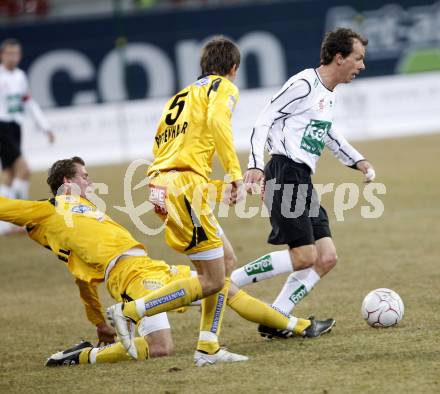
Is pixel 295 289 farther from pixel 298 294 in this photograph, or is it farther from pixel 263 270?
pixel 263 270

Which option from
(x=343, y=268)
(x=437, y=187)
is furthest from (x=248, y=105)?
(x=343, y=268)

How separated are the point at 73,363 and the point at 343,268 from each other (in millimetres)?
3663

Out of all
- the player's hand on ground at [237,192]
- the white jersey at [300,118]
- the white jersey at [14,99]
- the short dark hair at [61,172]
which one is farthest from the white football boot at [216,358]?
the white jersey at [14,99]

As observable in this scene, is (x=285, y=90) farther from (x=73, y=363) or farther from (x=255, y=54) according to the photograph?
(x=255, y=54)

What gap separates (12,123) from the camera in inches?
521

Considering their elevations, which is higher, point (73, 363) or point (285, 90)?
point (285, 90)

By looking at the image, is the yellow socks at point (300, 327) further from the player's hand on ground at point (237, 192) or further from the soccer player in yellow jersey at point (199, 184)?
the player's hand on ground at point (237, 192)

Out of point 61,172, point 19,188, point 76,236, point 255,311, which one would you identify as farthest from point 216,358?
point 19,188

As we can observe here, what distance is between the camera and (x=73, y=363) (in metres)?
5.99

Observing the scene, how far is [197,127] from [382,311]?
5.87 feet

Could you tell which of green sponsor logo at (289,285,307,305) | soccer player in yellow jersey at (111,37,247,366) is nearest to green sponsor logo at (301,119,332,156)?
soccer player in yellow jersey at (111,37,247,366)

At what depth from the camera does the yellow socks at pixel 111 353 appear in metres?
5.93

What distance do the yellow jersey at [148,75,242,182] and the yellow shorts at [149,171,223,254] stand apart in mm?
83

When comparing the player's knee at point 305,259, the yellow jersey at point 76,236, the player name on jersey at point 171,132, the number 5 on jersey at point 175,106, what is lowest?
the player's knee at point 305,259
